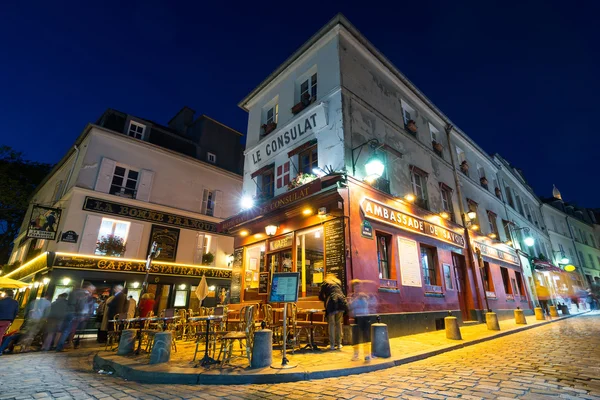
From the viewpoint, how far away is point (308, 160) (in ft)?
34.6

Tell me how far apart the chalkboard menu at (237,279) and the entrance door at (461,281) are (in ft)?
30.0

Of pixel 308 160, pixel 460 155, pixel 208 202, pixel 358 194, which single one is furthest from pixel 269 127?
pixel 460 155

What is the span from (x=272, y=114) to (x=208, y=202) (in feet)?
28.6

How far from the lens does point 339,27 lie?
1060cm

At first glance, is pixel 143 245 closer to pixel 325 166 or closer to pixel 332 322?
pixel 325 166

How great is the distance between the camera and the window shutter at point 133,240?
49.5ft

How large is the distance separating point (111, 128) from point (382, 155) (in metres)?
15.4

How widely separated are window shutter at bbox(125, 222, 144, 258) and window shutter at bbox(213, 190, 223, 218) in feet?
15.6

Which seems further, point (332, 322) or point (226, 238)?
point (226, 238)

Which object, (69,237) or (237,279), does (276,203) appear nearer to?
(237,279)

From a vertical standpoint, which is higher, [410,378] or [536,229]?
[536,229]

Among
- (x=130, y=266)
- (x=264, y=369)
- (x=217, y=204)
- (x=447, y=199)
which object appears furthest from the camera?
(x=217, y=204)

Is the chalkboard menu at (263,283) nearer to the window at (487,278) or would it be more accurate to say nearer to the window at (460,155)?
the window at (487,278)

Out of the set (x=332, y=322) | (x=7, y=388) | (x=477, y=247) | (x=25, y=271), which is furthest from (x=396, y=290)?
(x=25, y=271)
